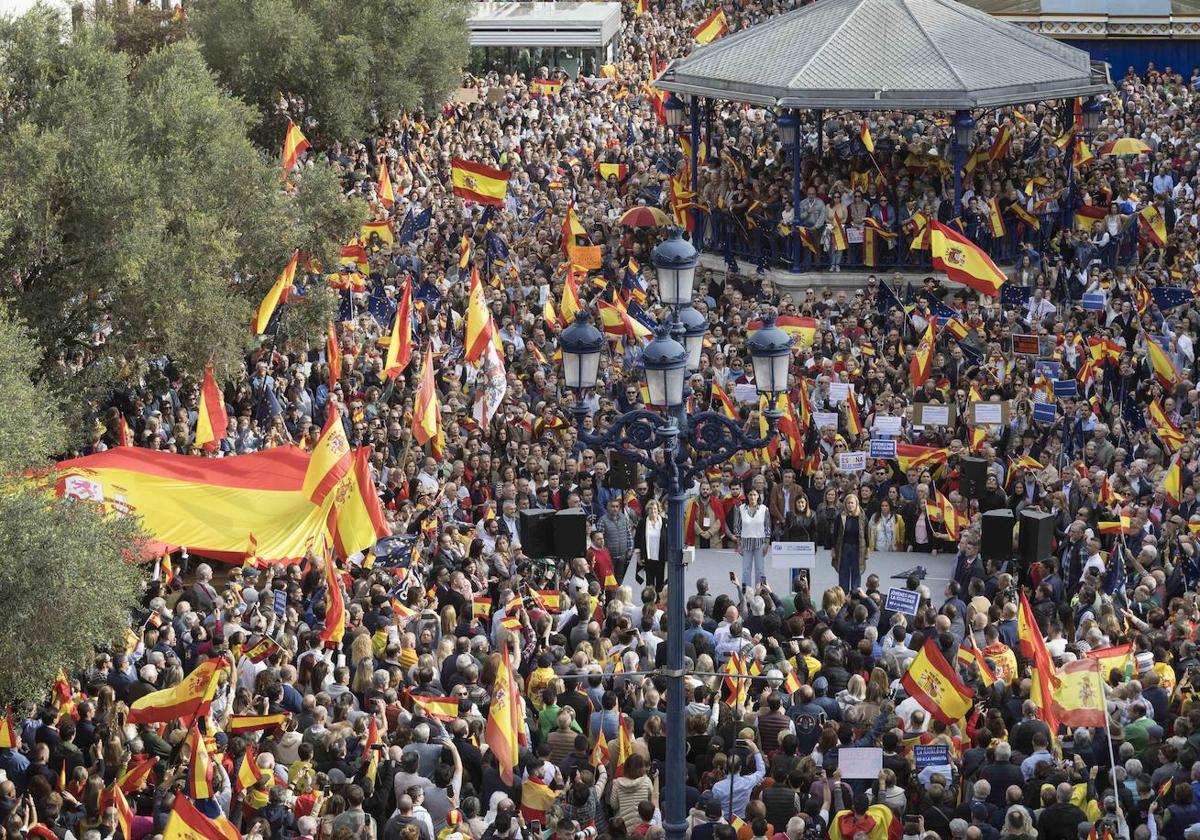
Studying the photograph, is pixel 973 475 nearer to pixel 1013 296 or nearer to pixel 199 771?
pixel 1013 296

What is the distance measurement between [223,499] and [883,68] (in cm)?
1548

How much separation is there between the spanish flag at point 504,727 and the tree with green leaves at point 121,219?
10728 millimetres

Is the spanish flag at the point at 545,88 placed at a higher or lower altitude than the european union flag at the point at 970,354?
higher

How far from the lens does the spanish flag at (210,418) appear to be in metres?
24.8

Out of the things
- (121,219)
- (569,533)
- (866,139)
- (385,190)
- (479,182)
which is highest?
(121,219)

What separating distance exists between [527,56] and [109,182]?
34.5 meters

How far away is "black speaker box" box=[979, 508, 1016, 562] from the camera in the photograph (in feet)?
64.2

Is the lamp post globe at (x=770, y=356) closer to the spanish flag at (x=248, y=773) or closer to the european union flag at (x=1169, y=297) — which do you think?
→ the spanish flag at (x=248, y=773)

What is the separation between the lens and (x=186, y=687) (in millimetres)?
17328

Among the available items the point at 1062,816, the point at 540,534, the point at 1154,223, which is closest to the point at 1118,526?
the point at 540,534

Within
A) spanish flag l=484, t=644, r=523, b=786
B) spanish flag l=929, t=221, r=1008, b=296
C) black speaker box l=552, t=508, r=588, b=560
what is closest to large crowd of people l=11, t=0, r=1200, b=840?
spanish flag l=484, t=644, r=523, b=786

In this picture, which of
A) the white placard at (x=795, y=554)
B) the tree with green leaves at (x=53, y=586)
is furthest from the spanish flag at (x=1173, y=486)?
the tree with green leaves at (x=53, y=586)

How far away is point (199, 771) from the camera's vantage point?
15648mm

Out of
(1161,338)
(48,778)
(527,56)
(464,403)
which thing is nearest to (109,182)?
(464,403)
